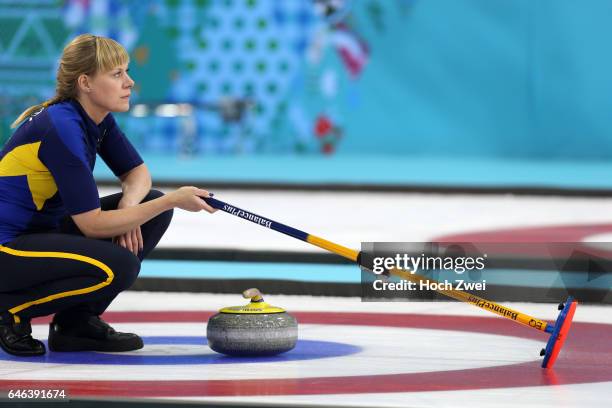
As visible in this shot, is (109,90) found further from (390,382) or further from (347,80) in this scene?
(347,80)

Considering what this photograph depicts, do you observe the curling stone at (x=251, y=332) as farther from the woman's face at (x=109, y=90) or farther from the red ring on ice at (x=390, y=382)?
the woman's face at (x=109, y=90)

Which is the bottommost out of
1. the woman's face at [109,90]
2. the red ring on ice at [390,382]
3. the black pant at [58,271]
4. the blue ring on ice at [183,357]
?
the red ring on ice at [390,382]

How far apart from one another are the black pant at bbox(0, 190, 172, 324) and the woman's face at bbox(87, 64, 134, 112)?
404 mm

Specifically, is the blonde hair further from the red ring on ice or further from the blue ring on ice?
the red ring on ice

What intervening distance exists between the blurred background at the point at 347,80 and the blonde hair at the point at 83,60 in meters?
11.0

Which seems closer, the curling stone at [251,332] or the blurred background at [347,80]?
the curling stone at [251,332]

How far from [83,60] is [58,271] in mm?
632

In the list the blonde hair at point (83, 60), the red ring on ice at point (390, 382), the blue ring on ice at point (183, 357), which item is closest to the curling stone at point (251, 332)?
the blue ring on ice at point (183, 357)

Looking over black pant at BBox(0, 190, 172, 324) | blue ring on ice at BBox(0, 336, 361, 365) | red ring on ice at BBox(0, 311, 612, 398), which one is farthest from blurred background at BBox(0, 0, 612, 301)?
red ring on ice at BBox(0, 311, 612, 398)

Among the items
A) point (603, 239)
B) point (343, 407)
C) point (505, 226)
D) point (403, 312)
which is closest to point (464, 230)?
Result: point (505, 226)

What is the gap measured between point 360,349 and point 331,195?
7815 mm

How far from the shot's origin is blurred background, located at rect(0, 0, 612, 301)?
17.3 metres

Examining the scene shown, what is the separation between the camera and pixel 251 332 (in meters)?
4.10

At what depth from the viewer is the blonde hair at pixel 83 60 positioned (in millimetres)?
4141
